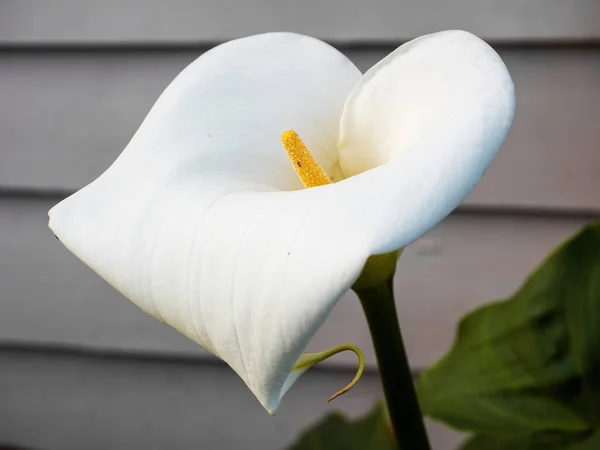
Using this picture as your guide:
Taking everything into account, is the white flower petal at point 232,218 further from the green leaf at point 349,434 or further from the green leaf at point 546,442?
the green leaf at point 349,434

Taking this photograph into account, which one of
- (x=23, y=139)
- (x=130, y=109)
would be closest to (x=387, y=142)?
(x=130, y=109)

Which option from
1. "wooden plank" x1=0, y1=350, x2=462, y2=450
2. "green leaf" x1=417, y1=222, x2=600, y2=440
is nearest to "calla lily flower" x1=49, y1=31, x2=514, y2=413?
"green leaf" x1=417, y1=222, x2=600, y2=440

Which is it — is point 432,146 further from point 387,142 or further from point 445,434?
point 445,434

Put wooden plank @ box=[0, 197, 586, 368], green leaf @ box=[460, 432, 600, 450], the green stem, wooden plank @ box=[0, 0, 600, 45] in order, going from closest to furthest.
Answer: the green stem
green leaf @ box=[460, 432, 600, 450]
wooden plank @ box=[0, 0, 600, 45]
wooden plank @ box=[0, 197, 586, 368]

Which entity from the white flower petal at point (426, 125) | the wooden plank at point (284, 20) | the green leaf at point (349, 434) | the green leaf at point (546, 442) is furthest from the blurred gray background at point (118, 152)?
the white flower petal at point (426, 125)

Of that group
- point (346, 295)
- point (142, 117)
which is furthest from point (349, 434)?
point (142, 117)

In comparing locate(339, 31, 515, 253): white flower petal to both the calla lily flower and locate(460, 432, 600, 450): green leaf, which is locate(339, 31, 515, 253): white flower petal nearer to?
the calla lily flower
